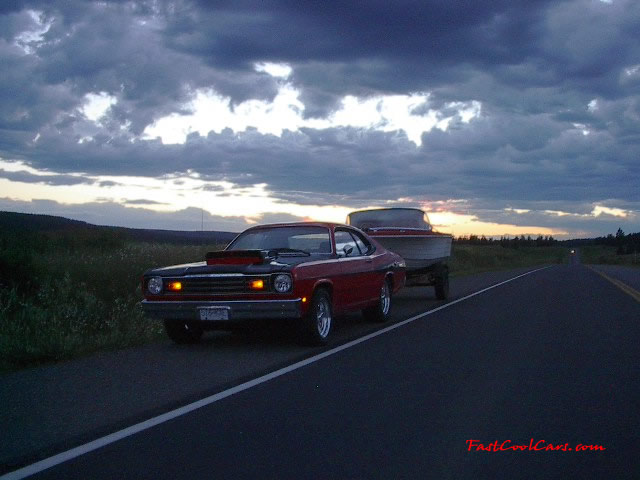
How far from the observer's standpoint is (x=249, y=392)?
6945mm

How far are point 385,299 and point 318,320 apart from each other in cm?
339

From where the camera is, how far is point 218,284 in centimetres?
944

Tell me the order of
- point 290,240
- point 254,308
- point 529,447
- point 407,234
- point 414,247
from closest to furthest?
point 529,447, point 254,308, point 290,240, point 407,234, point 414,247

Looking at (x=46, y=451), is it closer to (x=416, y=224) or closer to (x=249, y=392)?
(x=249, y=392)

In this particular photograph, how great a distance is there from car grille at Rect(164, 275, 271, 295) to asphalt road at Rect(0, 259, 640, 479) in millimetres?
798

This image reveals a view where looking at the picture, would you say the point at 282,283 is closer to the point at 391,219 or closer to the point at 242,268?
the point at 242,268

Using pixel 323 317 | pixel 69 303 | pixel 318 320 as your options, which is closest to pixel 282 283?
pixel 318 320

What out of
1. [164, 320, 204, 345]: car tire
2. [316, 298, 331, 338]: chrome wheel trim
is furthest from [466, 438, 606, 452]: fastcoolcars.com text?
[164, 320, 204, 345]: car tire

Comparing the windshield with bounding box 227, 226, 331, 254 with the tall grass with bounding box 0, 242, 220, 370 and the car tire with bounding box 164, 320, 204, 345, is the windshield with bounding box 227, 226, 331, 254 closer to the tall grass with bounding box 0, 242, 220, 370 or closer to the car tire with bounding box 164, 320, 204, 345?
the car tire with bounding box 164, 320, 204, 345

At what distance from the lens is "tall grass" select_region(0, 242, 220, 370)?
9219mm

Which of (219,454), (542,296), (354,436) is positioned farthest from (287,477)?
(542,296)

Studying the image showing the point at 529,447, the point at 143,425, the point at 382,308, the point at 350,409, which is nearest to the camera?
the point at 529,447

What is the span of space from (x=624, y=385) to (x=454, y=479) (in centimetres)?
358

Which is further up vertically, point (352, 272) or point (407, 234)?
point (407, 234)
